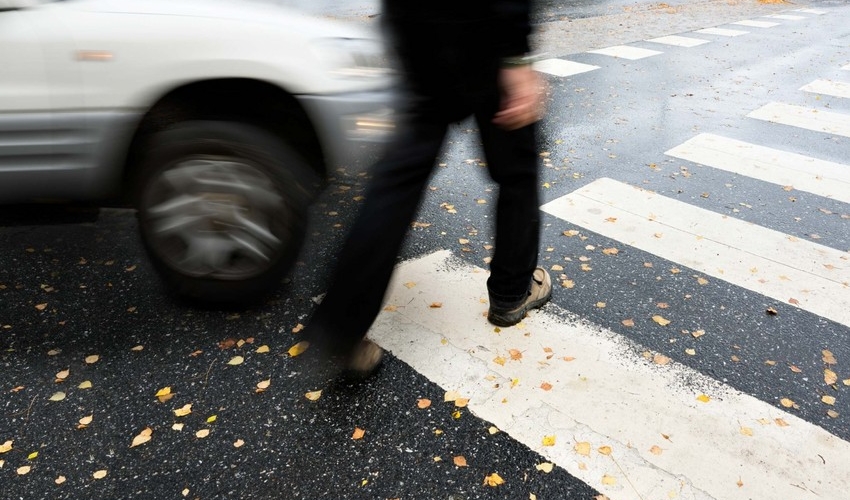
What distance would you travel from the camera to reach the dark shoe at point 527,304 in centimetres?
332

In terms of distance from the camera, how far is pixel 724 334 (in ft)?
11.0

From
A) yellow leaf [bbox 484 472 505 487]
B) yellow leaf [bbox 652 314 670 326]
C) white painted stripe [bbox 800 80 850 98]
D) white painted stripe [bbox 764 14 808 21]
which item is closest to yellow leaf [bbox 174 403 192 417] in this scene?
yellow leaf [bbox 484 472 505 487]

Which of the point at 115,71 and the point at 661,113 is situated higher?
the point at 115,71

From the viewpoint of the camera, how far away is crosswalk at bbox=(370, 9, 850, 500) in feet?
8.19

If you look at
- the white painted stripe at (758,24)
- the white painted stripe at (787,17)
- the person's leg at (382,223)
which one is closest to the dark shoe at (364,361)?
the person's leg at (382,223)

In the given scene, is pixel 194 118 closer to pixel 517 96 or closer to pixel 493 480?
pixel 517 96

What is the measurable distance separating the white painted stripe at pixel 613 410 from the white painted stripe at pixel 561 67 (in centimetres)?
590

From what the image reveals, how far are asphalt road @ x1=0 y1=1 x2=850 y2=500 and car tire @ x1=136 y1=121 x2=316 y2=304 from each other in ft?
0.72

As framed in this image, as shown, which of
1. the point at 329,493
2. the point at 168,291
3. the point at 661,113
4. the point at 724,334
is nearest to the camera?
the point at 329,493

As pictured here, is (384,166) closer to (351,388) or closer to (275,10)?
(351,388)

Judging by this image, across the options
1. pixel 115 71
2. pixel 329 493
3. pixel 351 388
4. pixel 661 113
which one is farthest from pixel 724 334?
pixel 661 113

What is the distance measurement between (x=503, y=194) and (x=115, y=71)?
6.03 ft

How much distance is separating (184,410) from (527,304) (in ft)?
5.68

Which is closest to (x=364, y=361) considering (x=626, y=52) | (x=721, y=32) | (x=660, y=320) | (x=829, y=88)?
(x=660, y=320)
